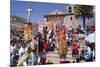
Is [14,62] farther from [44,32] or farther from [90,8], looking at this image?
[90,8]

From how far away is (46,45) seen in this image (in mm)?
1777

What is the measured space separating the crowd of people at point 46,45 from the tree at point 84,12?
0.14m

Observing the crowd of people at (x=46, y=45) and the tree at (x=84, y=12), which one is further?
the tree at (x=84, y=12)

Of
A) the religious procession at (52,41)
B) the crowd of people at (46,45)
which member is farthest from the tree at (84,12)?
the crowd of people at (46,45)

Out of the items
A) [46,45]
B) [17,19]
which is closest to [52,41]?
[46,45]

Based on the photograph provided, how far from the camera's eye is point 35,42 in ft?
5.74

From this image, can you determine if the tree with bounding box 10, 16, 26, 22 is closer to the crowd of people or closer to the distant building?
the crowd of people

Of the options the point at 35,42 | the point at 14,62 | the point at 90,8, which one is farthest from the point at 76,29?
the point at 14,62

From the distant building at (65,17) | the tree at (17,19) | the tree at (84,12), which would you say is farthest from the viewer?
the tree at (84,12)

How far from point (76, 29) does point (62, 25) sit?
0.15m

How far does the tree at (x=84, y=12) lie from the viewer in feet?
6.25

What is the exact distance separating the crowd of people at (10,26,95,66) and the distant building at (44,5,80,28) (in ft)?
0.15

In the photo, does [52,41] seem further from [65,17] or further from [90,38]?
[90,38]

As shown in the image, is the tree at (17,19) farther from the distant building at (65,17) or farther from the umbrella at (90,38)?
the umbrella at (90,38)
